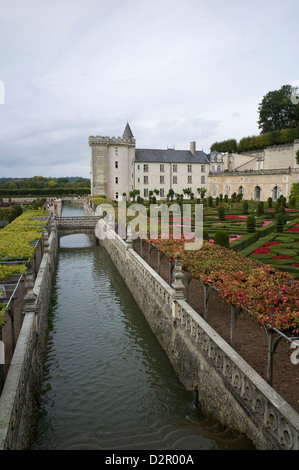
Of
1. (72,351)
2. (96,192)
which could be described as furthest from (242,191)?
(72,351)

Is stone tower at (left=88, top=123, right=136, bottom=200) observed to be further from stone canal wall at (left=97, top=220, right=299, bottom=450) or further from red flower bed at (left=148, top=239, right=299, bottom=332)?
Result: red flower bed at (left=148, top=239, right=299, bottom=332)

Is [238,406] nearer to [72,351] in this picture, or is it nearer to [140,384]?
[140,384]

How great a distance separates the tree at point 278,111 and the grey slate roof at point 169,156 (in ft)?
46.9

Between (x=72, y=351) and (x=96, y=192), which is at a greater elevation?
(x=96, y=192)

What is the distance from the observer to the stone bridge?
112 ft

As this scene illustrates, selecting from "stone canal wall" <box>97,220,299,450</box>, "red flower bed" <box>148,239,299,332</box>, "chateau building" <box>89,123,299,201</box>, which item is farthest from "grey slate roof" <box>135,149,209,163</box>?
"red flower bed" <box>148,239,299,332</box>

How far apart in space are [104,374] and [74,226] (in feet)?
81.5

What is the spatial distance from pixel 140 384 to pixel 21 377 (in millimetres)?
4483

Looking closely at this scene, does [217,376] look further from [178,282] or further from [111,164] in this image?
[111,164]

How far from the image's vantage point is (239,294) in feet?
25.4

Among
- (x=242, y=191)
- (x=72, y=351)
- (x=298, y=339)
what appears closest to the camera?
(x=298, y=339)

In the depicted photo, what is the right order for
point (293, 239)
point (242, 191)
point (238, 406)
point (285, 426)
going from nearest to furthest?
point (285, 426), point (238, 406), point (293, 239), point (242, 191)

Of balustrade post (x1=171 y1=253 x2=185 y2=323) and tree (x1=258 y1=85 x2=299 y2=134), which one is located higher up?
tree (x1=258 y1=85 x2=299 y2=134)

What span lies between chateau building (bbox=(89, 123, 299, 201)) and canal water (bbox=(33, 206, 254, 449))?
39.9 metres
